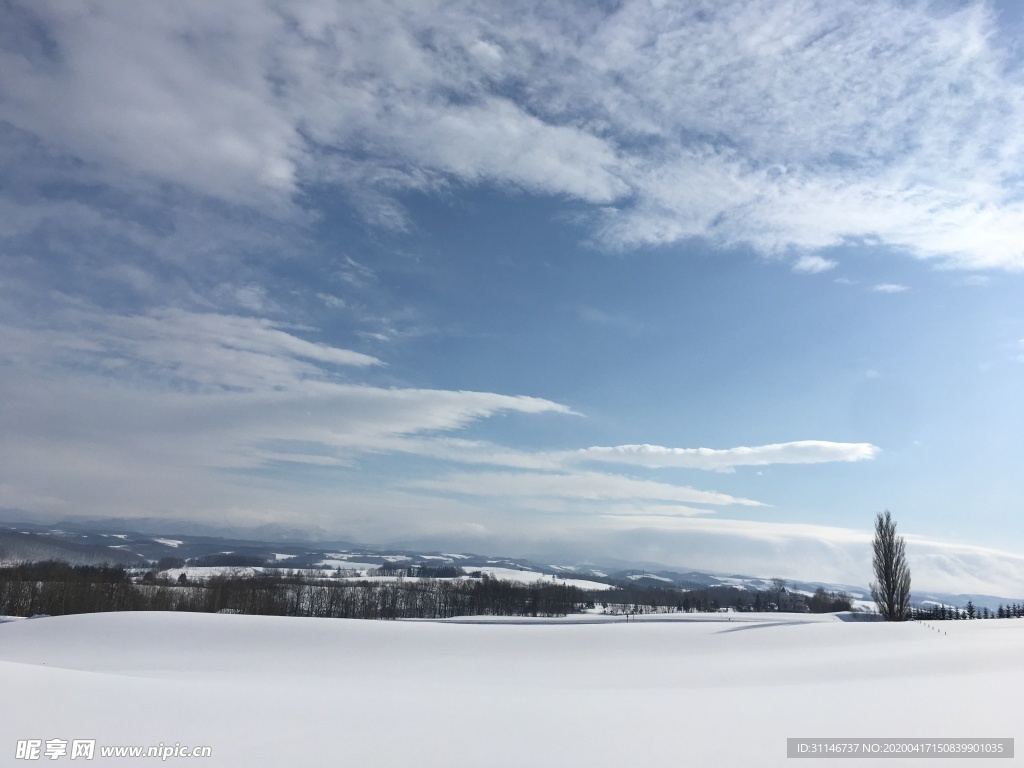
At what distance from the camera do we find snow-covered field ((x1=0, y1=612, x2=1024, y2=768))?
9148 millimetres

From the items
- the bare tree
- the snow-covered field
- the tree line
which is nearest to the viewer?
the snow-covered field

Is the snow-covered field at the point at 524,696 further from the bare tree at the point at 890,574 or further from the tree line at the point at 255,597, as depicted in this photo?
the tree line at the point at 255,597

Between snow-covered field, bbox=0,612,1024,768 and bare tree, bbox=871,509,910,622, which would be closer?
snow-covered field, bbox=0,612,1024,768

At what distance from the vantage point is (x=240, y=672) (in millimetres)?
18719

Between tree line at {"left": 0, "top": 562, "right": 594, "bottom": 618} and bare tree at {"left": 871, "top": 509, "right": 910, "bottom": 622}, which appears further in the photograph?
tree line at {"left": 0, "top": 562, "right": 594, "bottom": 618}

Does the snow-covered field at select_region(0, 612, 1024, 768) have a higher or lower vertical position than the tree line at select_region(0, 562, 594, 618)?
higher

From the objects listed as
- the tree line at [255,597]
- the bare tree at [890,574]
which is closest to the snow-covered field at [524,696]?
the bare tree at [890,574]

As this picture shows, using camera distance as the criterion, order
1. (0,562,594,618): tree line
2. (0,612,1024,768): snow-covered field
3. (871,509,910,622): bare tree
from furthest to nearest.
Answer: (0,562,594,618): tree line → (871,509,910,622): bare tree → (0,612,1024,768): snow-covered field

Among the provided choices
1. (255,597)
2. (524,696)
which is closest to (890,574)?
(524,696)

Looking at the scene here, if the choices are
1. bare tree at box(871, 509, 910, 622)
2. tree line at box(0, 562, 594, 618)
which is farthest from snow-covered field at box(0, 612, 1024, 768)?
tree line at box(0, 562, 594, 618)

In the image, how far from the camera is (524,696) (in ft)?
44.0

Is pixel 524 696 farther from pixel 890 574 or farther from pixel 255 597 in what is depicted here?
pixel 255 597

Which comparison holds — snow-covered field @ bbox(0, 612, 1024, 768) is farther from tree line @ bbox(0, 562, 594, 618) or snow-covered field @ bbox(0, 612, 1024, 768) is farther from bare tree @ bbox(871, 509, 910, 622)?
tree line @ bbox(0, 562, 594, 618)

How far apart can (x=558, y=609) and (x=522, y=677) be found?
84.8 m
